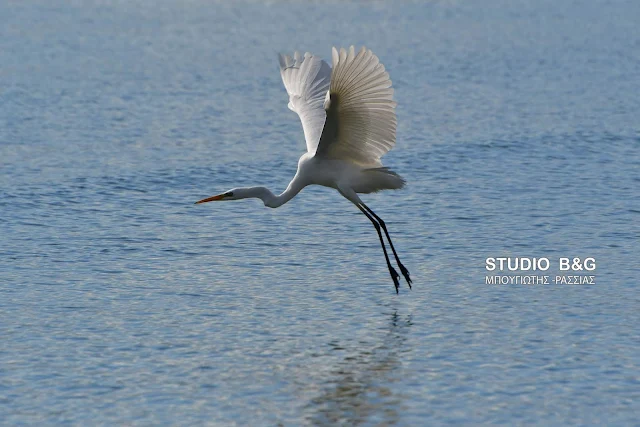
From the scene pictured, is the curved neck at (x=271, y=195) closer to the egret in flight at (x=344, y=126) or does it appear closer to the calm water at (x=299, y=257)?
the egret in flight at (x=344, y=126)

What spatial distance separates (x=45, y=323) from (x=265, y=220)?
182 inches

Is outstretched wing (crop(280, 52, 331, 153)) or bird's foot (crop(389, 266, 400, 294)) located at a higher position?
outstretched wing (crop(280, 52, 331, 153))

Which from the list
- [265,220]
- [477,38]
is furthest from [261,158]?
[477,38]

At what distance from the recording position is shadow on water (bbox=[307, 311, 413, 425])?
315 inches

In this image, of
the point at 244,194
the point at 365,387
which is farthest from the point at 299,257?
the point at 365,387

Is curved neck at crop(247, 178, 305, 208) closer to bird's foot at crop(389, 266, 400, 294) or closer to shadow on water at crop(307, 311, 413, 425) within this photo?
bird's foot at crop(389, 266, 400, 294)

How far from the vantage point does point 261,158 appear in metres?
18.9

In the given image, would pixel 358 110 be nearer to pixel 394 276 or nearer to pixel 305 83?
pixel 394 276

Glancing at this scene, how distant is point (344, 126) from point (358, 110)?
0.33m

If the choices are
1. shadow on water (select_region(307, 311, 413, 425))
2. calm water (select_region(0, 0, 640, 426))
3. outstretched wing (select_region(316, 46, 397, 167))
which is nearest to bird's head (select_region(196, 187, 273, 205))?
outstretched wing (select_region(316, 46, 397, 167))

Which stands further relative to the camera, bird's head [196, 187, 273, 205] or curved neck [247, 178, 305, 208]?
curved neck [247, 178, 305, 208]

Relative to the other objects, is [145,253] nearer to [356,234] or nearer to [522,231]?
[356,234]

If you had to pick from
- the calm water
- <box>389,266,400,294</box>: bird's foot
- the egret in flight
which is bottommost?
the calm water

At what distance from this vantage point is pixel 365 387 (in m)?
8.62
